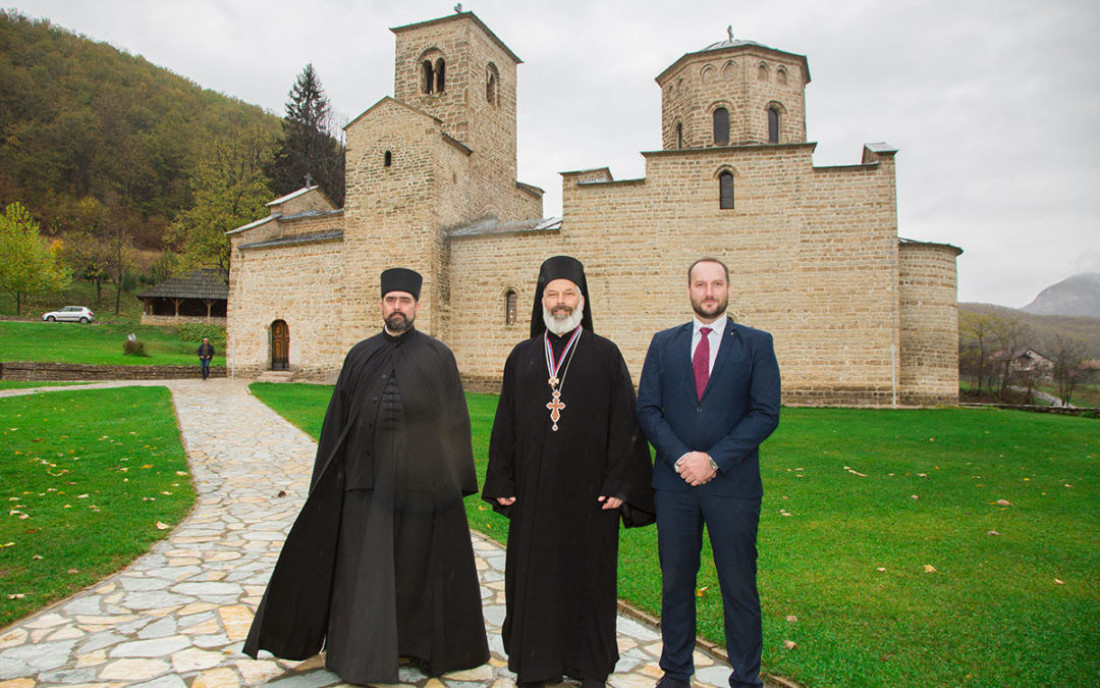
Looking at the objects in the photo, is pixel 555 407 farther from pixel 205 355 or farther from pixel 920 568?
pixel 205 355

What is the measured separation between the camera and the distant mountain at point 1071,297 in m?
155

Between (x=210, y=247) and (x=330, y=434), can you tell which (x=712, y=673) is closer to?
(x=330, y=434)

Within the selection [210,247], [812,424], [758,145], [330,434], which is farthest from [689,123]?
[210,247]

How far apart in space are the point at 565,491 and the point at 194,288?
42.6 m

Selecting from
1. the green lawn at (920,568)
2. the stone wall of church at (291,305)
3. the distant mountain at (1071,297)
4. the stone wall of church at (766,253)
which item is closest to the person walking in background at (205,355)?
the stone wall of church at (291,305)

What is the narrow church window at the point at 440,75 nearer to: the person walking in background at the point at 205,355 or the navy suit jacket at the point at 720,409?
the person walking in background at the point at 205,355

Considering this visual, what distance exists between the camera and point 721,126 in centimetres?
2002

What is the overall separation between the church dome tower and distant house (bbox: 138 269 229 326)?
31.4 metres

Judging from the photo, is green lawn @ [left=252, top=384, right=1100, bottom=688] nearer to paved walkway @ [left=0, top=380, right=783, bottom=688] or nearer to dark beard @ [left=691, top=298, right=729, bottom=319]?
paved walkway @ [left=0, top=380, right=783, bottom=688]

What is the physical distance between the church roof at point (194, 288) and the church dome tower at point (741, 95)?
30860mm

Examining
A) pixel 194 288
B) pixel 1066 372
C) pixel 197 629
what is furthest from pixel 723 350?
pixel 194 288

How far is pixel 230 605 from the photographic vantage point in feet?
12.7

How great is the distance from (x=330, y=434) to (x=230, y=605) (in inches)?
58.7

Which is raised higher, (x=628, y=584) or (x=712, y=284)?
(x=712, y=284)
